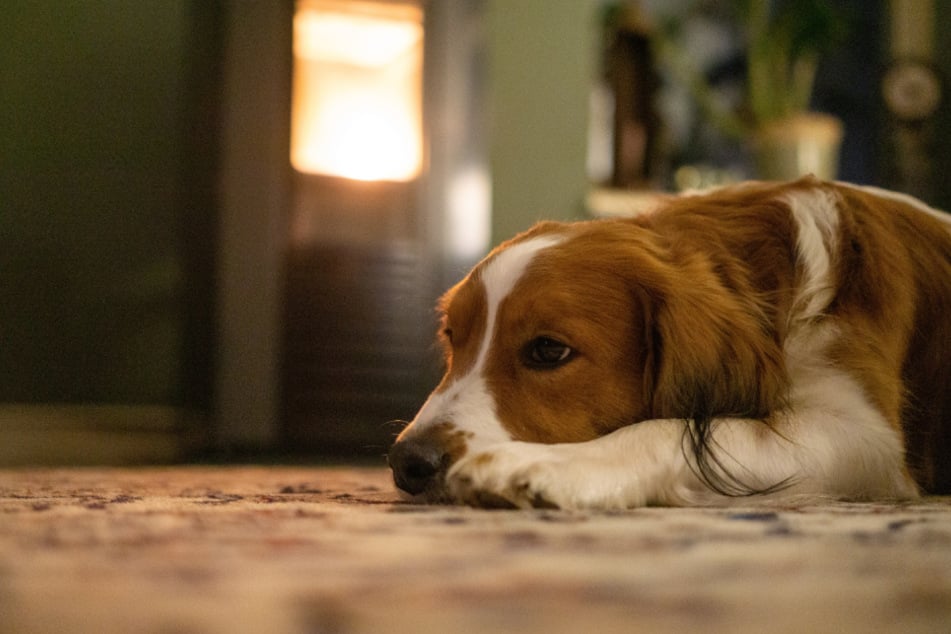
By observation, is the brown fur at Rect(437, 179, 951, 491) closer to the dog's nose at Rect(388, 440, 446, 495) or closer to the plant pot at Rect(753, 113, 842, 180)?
the dog's nose at Rect(388, 440, 446, 495)

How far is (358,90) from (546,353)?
2.73 m

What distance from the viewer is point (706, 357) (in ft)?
4.42

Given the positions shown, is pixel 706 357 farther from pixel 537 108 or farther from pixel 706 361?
pixel 537 108

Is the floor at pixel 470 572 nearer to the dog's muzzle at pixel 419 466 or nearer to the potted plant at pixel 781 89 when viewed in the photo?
the dog's muzzle at pixel 419 466

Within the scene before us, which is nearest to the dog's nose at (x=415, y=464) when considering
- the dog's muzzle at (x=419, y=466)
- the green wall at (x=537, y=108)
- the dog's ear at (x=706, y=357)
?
the dog's muzzle at (x=419, y=466)

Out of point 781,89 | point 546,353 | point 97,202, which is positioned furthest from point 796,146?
point 546,353

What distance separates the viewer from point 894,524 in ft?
3.08

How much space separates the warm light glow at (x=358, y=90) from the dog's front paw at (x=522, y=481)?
109 inches

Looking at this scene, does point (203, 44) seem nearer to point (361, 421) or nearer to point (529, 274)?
point (361, 421)

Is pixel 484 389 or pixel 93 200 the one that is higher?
pixel 93 200

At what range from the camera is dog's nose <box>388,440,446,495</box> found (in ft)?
3.94

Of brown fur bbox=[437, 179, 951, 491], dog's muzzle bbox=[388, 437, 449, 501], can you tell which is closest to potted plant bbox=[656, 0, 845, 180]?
brown fur bbox=[437, 179, 951, 491]

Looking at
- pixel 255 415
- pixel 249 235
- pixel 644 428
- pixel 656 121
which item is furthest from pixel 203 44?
pixel 644 428

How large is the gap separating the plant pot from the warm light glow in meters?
1.69
